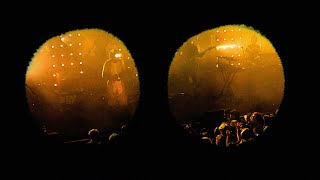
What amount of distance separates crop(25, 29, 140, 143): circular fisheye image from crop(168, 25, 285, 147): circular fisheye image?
2.22 feet

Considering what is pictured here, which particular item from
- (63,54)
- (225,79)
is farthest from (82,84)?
(225,79)

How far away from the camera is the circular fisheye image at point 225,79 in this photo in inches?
163

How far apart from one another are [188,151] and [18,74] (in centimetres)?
269

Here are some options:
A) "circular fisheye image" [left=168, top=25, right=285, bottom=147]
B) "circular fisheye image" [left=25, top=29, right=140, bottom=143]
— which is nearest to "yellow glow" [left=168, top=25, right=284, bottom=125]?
"circular fisheye image" [left=168, top=25, right=285, bottom=147]

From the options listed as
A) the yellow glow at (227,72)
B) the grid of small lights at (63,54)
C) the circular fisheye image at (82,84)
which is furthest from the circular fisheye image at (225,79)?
the grid of small lights at (63,54)

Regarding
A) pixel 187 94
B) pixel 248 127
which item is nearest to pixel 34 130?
pixel 187 94

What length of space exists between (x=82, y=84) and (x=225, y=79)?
198 centimetres

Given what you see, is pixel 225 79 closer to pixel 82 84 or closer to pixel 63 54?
pixel 82 84

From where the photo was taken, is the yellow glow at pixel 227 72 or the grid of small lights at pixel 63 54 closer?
the grid of small lights at pixel 63 54

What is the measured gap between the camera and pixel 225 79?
13.8ft

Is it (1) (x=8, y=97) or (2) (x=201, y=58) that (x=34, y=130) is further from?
(2) (x=201, y=58)

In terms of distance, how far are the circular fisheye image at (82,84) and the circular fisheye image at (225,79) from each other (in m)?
0.68

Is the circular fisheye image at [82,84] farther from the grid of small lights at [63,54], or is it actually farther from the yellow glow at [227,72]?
the yellow glow at [227,72]

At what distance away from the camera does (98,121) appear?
4258 mm
